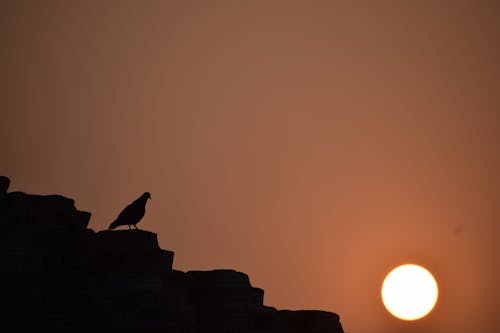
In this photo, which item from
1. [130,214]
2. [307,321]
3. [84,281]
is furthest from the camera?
[307,321]

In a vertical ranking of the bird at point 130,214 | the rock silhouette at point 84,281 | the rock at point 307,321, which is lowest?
the rock silhouette at point 84,281

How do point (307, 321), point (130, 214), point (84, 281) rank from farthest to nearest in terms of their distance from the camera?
point (307, 321) < point (130, 214) < point (84, 281)

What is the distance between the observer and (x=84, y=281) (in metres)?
33.6

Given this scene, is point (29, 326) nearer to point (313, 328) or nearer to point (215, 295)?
point (215, 295)

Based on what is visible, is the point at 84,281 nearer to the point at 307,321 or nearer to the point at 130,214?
the point at 130,214

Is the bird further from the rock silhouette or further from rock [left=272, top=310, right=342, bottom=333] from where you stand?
rock [left=272, top=310, right=342, bottom=333]

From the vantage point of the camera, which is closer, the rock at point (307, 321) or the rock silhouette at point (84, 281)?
the rock silhouette at point (84, 281)

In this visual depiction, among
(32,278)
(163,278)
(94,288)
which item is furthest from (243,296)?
(32,278)

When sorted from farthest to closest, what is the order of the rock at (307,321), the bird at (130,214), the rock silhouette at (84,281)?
the rock at (307,321), the bird at (130,214), the rock silhouette at (84,281)

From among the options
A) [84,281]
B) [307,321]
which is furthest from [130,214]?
[307,321]

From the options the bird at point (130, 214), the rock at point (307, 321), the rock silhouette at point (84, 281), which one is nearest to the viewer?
the rock silhouette at point (84, 281)

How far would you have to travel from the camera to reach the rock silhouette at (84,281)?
31906 millimetres

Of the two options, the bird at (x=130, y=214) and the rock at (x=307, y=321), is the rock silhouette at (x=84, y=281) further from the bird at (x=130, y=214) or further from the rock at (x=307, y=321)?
the rock at (x=307, y=321)

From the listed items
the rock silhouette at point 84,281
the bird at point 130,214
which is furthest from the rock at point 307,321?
the bird at point 130,214
